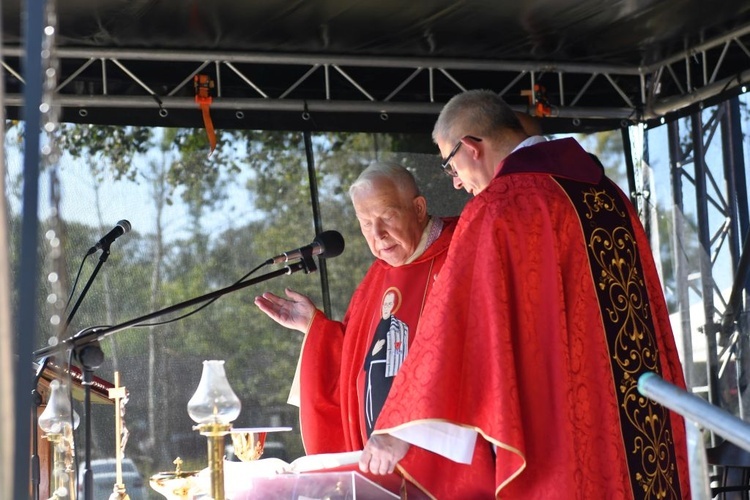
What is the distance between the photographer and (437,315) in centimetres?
322

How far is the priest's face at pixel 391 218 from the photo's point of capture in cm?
452

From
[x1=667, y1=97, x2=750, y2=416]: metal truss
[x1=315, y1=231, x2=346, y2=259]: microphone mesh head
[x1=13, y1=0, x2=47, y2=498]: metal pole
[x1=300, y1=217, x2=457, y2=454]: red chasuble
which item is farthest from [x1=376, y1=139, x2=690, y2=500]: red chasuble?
[x1=667, y1=97, x2=750, y2=416]: metal truss

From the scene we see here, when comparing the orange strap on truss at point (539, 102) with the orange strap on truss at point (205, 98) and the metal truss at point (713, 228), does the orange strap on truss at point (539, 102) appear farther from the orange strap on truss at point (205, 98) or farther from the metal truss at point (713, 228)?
the orange strap on truss at point (205, 98)

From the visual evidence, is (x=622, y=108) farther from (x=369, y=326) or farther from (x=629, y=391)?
(x=629, y=391)

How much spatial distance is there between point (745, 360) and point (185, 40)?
3907mm

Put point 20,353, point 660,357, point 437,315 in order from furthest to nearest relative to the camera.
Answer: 1. point 660,357
2. point 437,315
3. point 20,353

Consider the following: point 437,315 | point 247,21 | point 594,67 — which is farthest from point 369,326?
point 594,67

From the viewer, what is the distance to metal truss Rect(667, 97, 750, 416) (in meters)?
6.43

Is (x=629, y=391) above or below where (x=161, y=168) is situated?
below

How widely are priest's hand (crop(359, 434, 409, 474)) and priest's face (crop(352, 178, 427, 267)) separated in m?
1.49

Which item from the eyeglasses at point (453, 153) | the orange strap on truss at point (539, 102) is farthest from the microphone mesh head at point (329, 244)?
the orange strap on truss at point (539, 102)

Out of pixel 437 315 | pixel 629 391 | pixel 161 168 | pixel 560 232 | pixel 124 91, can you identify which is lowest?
pixel 629 391

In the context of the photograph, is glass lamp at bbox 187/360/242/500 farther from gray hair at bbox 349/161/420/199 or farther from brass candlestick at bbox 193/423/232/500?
gray hair at bbox 349/161/420/199

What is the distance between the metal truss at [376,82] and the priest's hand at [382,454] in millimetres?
3588
